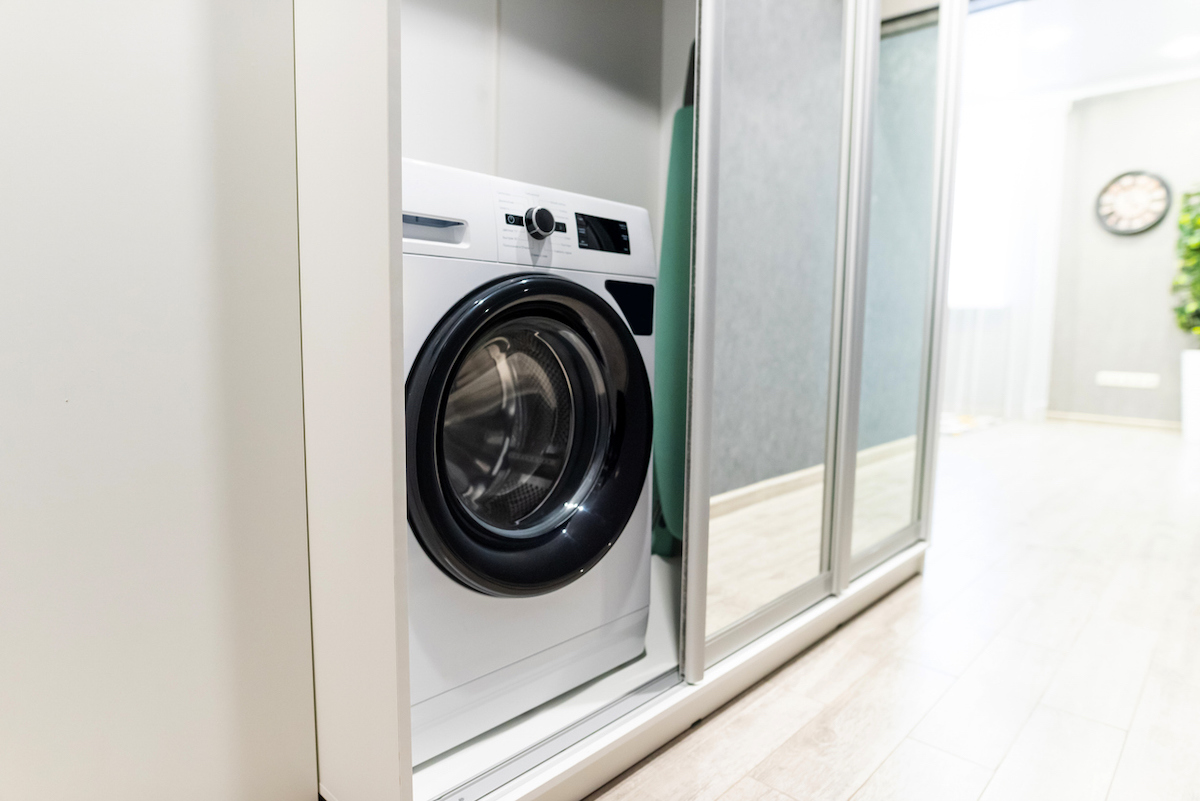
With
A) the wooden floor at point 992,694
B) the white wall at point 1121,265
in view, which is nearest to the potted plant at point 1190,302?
the white wall at point 1121,265

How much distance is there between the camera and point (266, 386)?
34.8 inches

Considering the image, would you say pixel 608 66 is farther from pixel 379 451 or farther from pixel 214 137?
pixel 379 451

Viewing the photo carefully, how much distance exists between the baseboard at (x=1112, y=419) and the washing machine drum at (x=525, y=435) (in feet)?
Result: 18.0

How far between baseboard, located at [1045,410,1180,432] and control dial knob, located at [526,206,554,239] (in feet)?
18.8

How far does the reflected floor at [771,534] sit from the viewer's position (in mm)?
1360

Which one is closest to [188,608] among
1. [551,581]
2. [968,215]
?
[551,581]

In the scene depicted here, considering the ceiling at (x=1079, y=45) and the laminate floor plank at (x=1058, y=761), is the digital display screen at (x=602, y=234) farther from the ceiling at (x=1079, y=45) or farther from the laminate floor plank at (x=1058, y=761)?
the ceiling at (x=1079, y=45)

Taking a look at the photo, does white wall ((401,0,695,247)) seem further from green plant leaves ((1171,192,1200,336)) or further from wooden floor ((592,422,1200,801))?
green plant leaves ((1171,192,1200,336))

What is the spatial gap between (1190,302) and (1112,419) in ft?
3.22

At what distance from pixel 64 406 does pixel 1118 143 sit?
6.48 meters

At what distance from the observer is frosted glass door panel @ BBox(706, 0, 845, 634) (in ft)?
4.36

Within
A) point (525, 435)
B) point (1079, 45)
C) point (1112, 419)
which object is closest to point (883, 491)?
point (525, 435)

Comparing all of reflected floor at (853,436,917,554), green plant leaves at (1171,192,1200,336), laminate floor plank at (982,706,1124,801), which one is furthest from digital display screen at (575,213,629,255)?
green plant leaves at (1171,192,1200,336)

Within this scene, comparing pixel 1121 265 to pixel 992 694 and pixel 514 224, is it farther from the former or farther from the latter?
pixel 514 224
